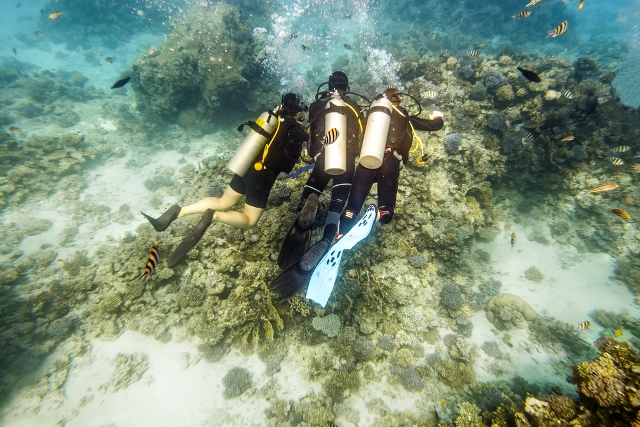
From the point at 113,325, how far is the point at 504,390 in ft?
30.8

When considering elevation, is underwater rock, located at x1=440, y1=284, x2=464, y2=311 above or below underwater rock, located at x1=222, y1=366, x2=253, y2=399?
above

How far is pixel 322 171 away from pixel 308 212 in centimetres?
79

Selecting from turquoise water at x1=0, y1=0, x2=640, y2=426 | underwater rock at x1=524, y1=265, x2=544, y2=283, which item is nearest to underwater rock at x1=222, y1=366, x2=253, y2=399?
turquoise water at x1=0, y1=0, x2=640, y2=426

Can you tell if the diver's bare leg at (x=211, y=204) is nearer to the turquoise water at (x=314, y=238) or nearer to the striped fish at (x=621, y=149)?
the turquoise water at (x=314, y=238)

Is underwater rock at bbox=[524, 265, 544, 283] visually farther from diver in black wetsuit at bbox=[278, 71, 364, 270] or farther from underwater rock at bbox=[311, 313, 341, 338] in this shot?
diver in black wetsuit at bbox=[278, 71, 364, 270]

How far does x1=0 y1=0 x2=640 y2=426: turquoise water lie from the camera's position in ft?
19.7

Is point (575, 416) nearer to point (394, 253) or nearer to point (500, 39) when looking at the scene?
point (394, 253)

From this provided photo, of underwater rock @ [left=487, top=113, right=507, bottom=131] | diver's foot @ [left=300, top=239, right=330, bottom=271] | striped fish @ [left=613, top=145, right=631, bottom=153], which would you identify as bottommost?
diver's foot @ [left=300, top=239, right=330, bottom=271]

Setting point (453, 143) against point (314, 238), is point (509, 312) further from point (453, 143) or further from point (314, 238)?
point (314, 238)

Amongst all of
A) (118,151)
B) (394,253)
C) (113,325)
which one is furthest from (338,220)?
(118,151)

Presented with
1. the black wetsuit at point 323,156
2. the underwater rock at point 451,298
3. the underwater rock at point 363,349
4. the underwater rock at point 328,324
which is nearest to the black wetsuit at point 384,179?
the black wetsuit at point 323,156

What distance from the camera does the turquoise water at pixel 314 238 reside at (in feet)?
19.7

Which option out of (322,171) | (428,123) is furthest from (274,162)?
(428,123)

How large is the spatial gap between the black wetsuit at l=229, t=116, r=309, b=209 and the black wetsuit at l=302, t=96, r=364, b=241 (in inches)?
12.1
